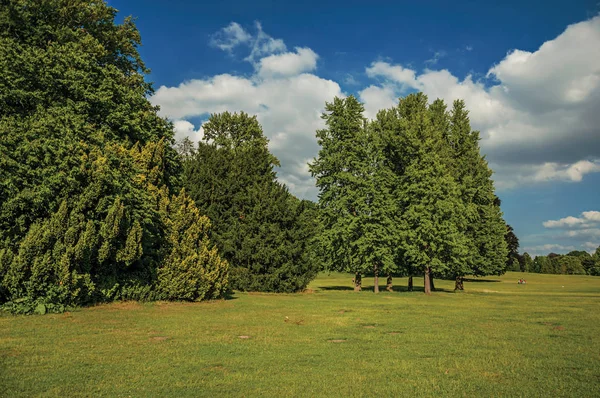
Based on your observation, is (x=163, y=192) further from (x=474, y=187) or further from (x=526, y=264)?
(x=526, y=264)

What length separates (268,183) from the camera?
40969 millimetres

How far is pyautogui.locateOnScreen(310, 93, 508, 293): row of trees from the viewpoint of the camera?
1565 inches

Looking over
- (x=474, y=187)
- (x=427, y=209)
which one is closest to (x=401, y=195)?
(x=427, y=209)

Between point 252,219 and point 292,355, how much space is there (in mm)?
26763

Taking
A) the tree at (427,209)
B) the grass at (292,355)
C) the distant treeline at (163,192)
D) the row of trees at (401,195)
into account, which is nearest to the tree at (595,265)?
the distant treeline at (163,192)

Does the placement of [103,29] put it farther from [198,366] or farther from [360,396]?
[360,396]

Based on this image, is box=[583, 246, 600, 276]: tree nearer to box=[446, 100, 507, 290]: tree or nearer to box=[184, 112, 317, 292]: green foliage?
box=[446, 100, 507, 290]: tree

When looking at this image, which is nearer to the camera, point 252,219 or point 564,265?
point 252,219

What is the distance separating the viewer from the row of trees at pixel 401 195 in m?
39.8

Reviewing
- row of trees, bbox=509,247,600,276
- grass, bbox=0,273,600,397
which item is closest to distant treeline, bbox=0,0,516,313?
grass, bbox=0,273,600,397

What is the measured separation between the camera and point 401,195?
41.4 metres

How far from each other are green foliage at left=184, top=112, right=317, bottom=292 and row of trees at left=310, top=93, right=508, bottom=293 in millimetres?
4159

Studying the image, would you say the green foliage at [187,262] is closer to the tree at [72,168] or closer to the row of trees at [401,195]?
the tree at [72,168]

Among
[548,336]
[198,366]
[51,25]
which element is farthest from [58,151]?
[548,336]
